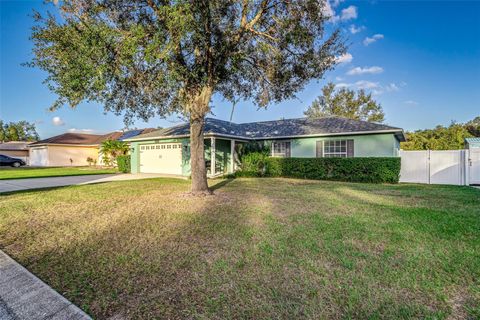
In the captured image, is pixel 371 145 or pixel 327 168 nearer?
pixel 371 145

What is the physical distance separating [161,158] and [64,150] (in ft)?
71.3

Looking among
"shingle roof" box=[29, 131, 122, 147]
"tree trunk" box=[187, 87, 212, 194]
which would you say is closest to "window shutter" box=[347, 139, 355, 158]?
"tree trunk" box=[187, 87, 212, 194]

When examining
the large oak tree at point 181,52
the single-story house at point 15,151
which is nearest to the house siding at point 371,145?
the large oak tree at point 181,52

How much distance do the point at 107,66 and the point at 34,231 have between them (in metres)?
4.36

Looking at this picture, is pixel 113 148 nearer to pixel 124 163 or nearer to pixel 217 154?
A: pixel 124 163

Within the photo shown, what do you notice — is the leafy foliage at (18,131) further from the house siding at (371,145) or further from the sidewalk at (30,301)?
the sidewalk at (30,301)

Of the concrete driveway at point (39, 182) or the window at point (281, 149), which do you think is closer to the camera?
the concrete driveway at point (39, 182)

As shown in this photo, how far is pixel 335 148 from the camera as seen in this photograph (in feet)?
49.0

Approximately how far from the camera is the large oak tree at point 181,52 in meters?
6.56

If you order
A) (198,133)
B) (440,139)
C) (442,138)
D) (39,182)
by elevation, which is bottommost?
(39,182)

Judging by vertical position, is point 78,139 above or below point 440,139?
above

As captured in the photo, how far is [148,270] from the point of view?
135 inches

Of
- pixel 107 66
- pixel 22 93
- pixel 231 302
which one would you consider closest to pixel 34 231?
pixel 107 66

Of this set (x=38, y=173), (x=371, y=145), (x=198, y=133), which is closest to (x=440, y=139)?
(x=371, y=145)
